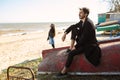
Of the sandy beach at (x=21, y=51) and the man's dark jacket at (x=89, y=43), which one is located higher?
the man's dark jacket at (x=89, y=43)

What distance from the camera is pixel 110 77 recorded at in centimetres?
660

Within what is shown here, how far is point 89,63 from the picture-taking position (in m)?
6.83

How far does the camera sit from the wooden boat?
21.7 feet

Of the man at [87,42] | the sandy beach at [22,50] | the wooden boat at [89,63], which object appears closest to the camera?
the man at [87,42]

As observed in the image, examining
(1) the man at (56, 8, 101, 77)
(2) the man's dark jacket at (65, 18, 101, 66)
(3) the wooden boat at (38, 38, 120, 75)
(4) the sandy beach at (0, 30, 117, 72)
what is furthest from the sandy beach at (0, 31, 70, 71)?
(2) the man's dark jacket at (65, 18, 101, 66)

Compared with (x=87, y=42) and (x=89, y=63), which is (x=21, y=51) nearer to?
(x=89, y=63)

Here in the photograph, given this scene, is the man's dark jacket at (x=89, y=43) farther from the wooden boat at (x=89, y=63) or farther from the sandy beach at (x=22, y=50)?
the sandy beach at (x=22, y=50)

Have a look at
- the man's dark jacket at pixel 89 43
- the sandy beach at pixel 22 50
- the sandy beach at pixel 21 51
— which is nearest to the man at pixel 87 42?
the man's dark jacket at pixel 89 43

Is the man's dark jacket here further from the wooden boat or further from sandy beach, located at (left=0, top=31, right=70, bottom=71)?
sandy beach, located at (left=0, top=31, right=70, bottom=71)

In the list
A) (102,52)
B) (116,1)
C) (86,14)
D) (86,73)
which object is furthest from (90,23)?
(116,1)

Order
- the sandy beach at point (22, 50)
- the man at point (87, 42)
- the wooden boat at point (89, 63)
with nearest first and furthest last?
1. the man at point (87, 42)
2. the wooden boat at point (89, 63)
3. the sandy beach at point (22, 50)

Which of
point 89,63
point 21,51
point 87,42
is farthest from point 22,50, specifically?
point 87,42

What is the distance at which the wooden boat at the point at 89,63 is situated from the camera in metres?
6.62

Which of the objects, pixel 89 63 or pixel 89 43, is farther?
pixel 89 63
